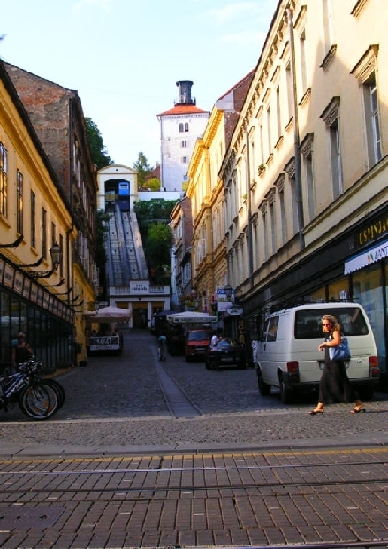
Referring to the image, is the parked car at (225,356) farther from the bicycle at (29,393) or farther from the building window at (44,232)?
the bicycle at (29,393)

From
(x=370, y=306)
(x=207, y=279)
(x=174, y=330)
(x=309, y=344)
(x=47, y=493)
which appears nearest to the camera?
(x=47, y=493)

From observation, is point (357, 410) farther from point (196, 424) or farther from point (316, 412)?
point (196, 424)

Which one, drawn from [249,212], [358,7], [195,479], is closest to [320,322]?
[195,479]

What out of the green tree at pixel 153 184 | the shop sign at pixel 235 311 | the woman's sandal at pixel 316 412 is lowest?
the woman's sandal at pixel 316 412

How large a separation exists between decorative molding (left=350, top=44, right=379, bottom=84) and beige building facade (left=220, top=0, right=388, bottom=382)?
0.08ft

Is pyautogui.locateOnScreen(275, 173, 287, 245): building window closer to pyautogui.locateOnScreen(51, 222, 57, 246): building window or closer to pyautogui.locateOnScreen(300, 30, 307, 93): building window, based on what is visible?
pyautogui.locateOnScreen(300, 30, 307, 93): building window

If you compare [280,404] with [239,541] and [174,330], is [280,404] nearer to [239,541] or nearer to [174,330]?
[239,541]

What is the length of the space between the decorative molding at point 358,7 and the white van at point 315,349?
7522mm

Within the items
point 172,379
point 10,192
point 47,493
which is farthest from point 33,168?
point 47,493

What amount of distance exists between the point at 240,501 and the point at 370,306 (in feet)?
37.6

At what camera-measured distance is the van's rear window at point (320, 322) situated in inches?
541

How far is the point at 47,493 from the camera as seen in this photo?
23.1ft

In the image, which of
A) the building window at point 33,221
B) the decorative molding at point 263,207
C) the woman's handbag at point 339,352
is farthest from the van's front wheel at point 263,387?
the decorative molding at point 263,207

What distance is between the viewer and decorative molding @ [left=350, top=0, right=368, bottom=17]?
1697 cm
